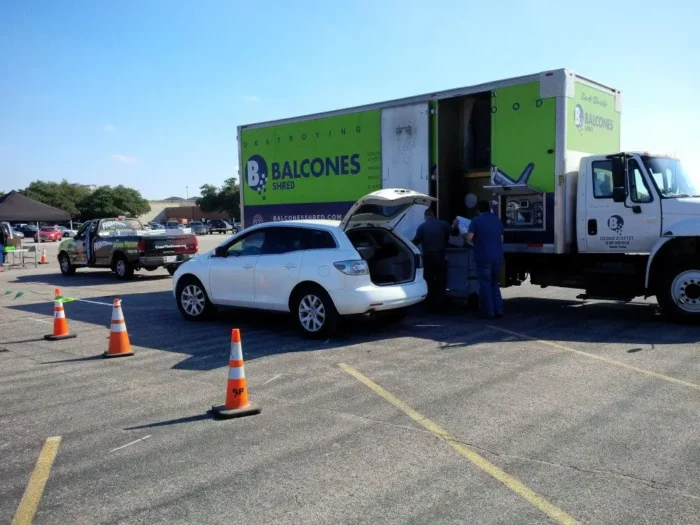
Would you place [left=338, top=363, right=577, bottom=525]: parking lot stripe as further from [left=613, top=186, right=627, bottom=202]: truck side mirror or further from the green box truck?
[left=613, top=186, right=627, bottom=202]: truck side mirror

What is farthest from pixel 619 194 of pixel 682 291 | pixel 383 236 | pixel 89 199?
pixel 89 199

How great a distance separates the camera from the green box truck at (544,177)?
9.54 metres

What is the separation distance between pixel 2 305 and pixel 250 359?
8.45 m

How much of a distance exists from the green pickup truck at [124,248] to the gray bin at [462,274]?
366 inches

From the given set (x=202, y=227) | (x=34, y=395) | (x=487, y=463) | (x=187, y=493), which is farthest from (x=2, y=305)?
(x=202, y=227)

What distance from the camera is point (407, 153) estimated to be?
11.6 m

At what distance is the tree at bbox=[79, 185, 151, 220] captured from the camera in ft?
290

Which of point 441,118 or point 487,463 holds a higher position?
point 441,118

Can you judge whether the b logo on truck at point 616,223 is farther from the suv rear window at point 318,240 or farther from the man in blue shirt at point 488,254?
the suv rear window at point 318,240

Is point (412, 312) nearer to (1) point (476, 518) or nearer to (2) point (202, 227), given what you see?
(1) point (476, 518)

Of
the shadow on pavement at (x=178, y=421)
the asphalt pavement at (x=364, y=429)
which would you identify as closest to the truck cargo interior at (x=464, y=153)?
the asphalt pavement at (x=364, y=429)

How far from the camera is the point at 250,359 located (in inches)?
295

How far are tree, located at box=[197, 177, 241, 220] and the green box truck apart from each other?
274ft

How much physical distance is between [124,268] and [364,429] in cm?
1492
